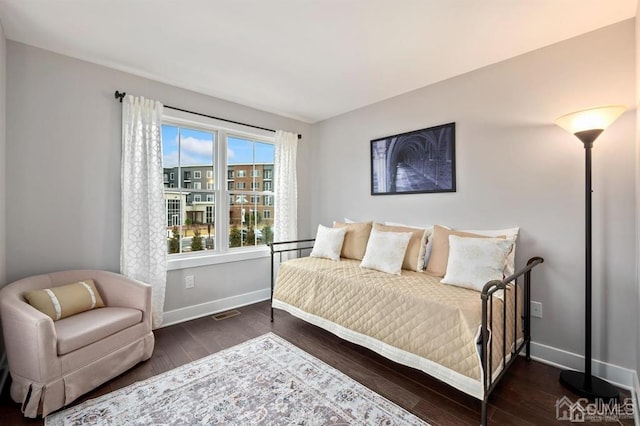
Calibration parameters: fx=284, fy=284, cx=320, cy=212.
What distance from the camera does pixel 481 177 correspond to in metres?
2.53

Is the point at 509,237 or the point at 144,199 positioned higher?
the point at 144,199

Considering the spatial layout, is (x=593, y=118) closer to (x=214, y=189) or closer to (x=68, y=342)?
(x=214, y=189)

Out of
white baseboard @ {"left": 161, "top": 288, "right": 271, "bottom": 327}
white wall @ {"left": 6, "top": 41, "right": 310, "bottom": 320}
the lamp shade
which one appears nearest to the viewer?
the lamp shade

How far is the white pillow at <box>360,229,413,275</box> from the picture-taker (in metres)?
2.51

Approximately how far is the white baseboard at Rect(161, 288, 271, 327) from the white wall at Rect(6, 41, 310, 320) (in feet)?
2.51

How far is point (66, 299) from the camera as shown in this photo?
6.45 feet

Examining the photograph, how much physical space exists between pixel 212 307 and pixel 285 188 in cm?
165

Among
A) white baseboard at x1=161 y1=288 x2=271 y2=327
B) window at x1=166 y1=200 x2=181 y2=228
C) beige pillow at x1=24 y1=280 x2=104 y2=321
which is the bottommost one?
white baseboard at x1=161 y1=288 x2=271 y2=327

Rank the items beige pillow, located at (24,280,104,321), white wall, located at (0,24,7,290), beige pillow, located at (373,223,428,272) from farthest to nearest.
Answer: beige pillow, located at (373,223,428,272), white wall, located at (0,24,7,290), beige pillow, located at (24,280,104,321)

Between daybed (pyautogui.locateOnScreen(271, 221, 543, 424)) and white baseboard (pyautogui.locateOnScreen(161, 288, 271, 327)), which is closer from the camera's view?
daybed (pyautogui.locateOnScreen(271, 221, 543, 424))

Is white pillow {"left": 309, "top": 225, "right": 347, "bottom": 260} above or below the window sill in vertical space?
above

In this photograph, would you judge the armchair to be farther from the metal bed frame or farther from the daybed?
the metal bed frame

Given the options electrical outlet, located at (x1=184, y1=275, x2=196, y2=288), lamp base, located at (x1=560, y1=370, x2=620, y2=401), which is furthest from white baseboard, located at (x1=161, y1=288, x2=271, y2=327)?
lamp base, located at (x1=560, y1=370, x2=620, y2=401)

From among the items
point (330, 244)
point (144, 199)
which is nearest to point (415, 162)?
point (330, 244)
